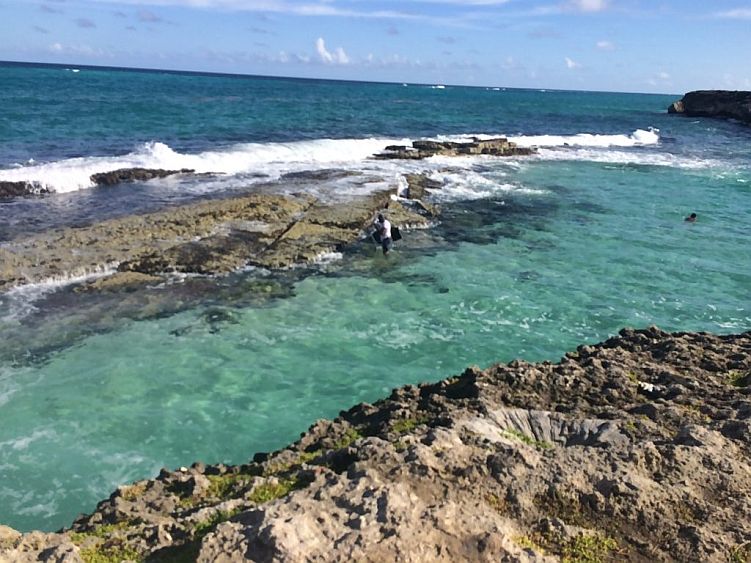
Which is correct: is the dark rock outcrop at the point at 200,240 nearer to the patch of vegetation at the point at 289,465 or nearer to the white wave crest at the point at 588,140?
the patch of vegetation at the point at 289,465

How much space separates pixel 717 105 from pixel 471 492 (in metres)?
115

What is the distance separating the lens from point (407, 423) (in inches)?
325

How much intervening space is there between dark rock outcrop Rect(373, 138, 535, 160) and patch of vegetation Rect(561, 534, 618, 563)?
109 feet

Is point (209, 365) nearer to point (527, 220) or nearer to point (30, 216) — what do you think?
point (30, 216)

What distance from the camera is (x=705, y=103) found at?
343 feet

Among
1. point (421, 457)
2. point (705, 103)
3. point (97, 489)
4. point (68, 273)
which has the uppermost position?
point (705, 103)

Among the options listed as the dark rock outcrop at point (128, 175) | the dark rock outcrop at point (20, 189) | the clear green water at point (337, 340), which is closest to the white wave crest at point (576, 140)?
the dark rock outcrop at point (128, 175)

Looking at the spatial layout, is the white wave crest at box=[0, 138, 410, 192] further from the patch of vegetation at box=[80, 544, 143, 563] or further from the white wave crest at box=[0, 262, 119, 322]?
the patch of vegetation at box=[80, 544, 143, 563]

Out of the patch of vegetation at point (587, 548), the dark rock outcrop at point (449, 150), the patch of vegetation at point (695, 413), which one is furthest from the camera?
the dark rock outcrop at point (449, 150)

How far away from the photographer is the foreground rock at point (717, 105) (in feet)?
305

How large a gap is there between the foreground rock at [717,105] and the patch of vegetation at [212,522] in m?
100

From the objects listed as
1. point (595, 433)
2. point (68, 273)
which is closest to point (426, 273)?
point (68, 273)

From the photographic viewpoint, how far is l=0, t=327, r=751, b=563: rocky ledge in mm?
5312

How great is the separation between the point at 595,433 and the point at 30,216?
778 inches
